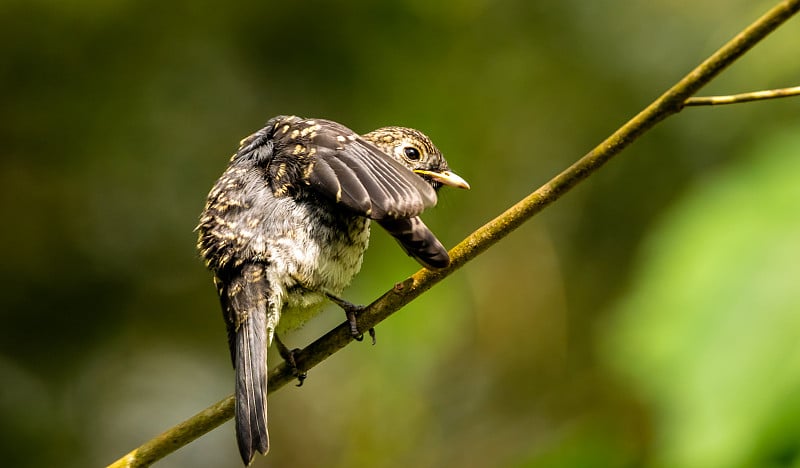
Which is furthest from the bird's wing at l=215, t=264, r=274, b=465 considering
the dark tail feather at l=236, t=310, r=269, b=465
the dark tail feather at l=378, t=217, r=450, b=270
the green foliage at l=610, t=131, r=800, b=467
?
the green foliage at l=610, t=131, r=800, b=467

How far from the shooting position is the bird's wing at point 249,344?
257 centimetres

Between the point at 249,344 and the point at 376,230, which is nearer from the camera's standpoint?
the point at 249,344

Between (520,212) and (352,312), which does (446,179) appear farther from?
(520,212)

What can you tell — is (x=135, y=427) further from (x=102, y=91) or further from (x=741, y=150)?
(x=741, y=150)

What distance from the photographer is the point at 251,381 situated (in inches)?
105

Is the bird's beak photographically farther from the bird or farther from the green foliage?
the green foliage

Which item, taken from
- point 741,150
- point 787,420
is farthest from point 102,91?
point 787,420

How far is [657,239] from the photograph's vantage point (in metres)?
3.42

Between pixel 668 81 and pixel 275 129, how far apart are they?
304cm

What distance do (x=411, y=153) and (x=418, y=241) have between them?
1.19 metres

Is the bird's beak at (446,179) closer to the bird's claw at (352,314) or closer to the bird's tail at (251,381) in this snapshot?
the bird's claw at (352,314)

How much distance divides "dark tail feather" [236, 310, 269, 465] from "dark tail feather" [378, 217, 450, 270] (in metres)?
0.56

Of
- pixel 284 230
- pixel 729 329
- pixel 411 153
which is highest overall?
pixel 411 153

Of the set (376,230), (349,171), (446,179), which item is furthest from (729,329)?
(376,230)
